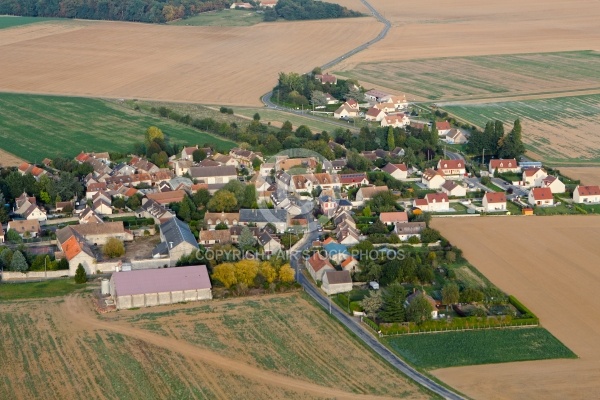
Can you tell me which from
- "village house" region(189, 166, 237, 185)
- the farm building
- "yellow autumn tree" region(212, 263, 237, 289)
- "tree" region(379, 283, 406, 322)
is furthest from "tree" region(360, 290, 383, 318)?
"village house" region(189, 166, 237, 185)

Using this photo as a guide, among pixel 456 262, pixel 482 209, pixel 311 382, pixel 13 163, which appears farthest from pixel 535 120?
pixel 311 382

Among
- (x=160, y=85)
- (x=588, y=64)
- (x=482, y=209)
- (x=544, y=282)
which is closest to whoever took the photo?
(x=544, y=282)

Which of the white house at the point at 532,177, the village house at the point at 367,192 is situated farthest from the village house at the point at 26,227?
the white house at the point at 532,177

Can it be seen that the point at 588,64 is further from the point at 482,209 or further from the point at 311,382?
the point at 311,382

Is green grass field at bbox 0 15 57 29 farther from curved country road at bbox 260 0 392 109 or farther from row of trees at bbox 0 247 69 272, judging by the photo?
row of trees at bbox 0 247 69 272

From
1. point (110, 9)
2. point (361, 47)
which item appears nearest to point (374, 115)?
point (361, 47)

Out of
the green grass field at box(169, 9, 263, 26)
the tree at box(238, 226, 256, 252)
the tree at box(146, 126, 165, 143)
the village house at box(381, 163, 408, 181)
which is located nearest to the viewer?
the tree at box(238, 226, 256, 252)

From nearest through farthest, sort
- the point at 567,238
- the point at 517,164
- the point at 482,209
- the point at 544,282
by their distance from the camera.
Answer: the point at 544,282 < the point at 567,238 < the point at 482,209 < the point at 517,164
